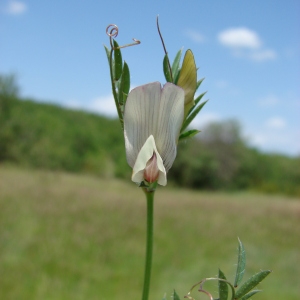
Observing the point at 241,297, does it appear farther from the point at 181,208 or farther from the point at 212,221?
the point at 181,208

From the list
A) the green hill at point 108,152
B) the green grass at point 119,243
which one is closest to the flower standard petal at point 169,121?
the green grass at point 119,243

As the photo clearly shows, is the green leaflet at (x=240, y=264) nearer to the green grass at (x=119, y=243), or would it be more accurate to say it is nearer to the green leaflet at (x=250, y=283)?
the green leaflet at (x=250, y=283)

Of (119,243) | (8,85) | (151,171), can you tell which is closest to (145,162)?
(151,171)

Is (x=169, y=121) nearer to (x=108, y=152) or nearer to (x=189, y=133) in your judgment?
(x=189, y=133)

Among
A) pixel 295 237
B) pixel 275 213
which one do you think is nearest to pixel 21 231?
pixel 295 237

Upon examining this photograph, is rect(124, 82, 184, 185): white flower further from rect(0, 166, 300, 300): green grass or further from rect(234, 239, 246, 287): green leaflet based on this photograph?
rect(0, 166, 300, 300): green grass

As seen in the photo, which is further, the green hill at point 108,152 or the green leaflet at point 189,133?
the green hill at point 108,152
